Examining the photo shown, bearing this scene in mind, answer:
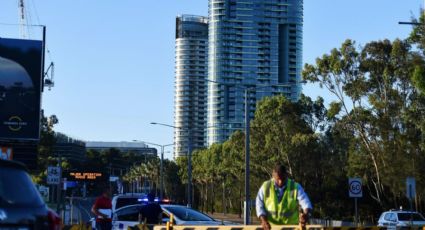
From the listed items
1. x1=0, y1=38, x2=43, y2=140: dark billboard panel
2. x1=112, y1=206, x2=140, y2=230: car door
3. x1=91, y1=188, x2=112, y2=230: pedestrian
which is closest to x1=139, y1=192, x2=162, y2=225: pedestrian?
x1=91, y1=188, x2=112, y2=230: pedestrian

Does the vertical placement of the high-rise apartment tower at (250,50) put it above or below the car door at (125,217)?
above

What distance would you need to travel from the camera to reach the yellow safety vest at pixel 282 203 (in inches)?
387

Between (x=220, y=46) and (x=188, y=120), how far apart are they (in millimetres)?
18044

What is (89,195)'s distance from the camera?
16012 centimetres

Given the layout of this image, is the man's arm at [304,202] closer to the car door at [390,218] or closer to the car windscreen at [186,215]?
the car windscreen at [186,215]

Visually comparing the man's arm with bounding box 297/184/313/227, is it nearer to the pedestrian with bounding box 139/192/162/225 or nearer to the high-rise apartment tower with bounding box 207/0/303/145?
the pedestrian with bounding box 139/192/162/225

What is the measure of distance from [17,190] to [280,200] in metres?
3.81

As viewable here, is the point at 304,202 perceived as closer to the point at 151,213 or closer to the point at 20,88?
the point at 151,213

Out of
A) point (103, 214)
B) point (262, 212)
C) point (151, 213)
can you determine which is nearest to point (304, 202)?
point (262, 212)

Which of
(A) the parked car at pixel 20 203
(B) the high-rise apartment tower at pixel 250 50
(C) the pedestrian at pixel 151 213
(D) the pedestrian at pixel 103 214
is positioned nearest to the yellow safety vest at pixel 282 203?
(A) the parked car at pixel 20 203

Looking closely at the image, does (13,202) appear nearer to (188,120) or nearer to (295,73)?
(295,73)

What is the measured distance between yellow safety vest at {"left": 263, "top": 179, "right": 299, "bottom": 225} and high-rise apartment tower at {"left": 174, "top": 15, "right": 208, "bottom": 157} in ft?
269

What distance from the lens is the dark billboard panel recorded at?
119 feet

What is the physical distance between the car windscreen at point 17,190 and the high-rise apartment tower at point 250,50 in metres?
65.3
